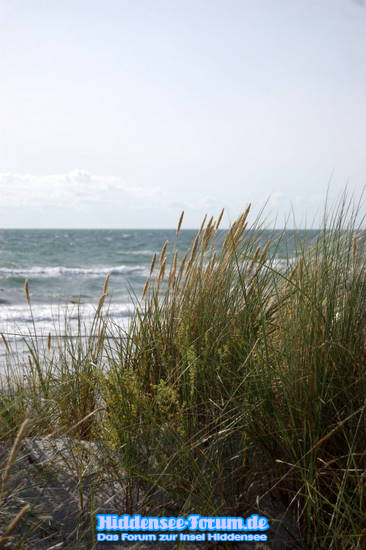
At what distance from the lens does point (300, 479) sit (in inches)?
69.1

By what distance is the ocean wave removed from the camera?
71.2 ft

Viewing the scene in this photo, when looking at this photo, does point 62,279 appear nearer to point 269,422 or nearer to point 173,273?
point 173,273

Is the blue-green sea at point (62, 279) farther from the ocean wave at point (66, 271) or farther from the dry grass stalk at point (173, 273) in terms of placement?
the dry grass stalk at point (173, 273)

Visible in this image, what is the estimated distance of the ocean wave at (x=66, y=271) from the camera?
71.2 ft

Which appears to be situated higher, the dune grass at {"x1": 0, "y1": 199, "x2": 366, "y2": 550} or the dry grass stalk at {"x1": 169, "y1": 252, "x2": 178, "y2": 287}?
the dry grass stalk at {"x1": 169, "y1": 252, "x2": 178, "y2": 287}

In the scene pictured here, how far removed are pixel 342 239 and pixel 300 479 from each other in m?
1.14

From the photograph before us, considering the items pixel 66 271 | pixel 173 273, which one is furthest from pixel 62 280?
pixel 173 273

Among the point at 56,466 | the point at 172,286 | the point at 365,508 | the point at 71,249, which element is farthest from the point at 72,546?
the point at 71,249

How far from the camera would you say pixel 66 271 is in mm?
22969

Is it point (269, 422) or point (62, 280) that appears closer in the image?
point (269, 422)

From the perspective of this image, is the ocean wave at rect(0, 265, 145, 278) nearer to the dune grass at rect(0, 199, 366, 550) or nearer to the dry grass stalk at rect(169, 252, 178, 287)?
the dry grass stalk at rect(169, 252, 178, 287)

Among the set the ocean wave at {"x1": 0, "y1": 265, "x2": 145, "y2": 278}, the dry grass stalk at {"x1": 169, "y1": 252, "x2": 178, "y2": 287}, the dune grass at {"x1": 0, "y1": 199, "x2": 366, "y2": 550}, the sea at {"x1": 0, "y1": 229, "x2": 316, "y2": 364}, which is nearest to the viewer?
the dune grass at {"x1": 0, "y1": 199, "x2": 366, "y2": 550}

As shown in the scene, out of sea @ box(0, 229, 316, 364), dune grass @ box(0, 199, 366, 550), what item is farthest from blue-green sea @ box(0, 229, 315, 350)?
dune grass @ box(0, 199, 366, 550)

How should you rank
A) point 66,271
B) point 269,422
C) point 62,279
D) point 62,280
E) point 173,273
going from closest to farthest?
point 269,422
point 173,273
point 62,280
point 62,279
point 66,271
